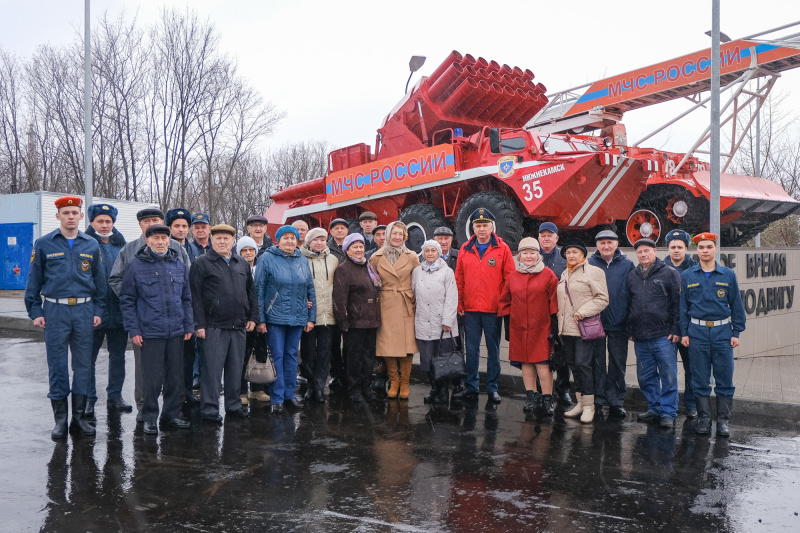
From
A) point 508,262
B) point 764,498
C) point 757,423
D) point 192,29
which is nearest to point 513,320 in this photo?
point 508,262

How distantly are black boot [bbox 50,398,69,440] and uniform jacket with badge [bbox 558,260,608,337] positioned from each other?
416 cm

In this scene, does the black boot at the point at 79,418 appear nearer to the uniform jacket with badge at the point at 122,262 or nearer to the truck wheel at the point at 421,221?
the uniform jacket with badge at the point at 122,262

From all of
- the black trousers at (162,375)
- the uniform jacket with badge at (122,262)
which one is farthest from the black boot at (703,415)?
the uniform jacket with badge at (122,262)

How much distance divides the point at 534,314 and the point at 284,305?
2284mm

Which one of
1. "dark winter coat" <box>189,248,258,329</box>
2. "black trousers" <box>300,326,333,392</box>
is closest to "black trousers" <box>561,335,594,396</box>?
"black trousers" <box>300,326,333,392</box>

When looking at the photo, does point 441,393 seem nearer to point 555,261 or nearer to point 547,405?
point 547,405

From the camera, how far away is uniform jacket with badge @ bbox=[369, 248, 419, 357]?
273 inches

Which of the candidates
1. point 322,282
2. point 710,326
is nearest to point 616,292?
point 710,326

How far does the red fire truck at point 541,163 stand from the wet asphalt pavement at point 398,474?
5078 mm

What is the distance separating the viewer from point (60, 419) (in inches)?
215

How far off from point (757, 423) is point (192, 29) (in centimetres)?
2432

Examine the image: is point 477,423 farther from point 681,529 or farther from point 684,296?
point 681,529

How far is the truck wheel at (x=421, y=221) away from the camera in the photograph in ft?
39.4

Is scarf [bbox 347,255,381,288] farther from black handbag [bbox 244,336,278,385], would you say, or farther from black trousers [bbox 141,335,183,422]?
black trousers [bbox 141,335,183,422]
